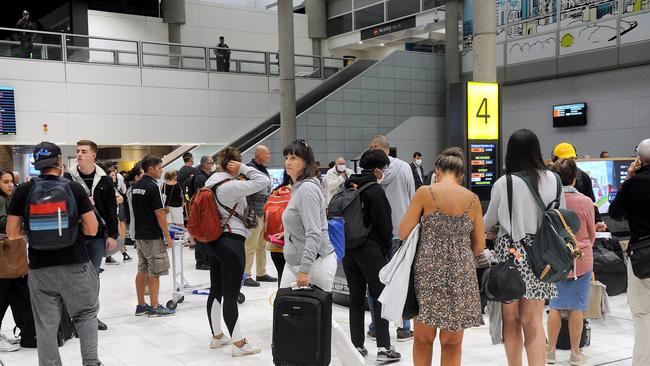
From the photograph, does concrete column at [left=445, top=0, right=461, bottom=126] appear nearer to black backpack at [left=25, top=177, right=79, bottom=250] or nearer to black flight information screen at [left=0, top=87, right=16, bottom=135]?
black flight information screen at [left=0, top=87, right=16, bottom=135]

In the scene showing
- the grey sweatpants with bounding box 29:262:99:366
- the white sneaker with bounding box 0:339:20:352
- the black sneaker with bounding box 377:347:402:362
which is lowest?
the white sneaker with bounding box 0:339:20:352

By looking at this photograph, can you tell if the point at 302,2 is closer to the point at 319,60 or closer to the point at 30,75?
the point at 319,60

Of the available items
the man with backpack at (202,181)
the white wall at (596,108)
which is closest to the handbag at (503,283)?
the man with backpack at (202,181)

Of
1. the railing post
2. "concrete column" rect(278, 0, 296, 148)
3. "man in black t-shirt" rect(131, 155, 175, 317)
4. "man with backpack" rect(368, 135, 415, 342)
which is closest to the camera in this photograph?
"man with backpack" rect(368, 135, 415, 342)

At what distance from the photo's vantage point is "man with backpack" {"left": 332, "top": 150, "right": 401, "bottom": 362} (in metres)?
4.57

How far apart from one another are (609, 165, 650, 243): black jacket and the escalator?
45.0 feet

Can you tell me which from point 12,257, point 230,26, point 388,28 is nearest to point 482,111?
point 12,257

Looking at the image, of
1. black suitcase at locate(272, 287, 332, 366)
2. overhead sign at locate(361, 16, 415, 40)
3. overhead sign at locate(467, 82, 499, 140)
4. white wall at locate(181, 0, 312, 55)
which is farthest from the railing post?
black suitcase at locate(272, 287, 332, 366)

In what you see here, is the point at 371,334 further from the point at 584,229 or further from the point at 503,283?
the point at 503,283

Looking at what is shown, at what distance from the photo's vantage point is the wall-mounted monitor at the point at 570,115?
1602 cm

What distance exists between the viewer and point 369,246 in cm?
458

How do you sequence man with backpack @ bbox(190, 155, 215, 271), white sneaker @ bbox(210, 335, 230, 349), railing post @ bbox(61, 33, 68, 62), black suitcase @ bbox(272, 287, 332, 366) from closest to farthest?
black suitcase @ bbox(272, 287, 332, 366) → white sneaker @ bbox(210, 335, 230, 349) → man with backpack @ bbox(190, 155, 215, 271) → railing post @ bbox(61, 33, 68, 62)

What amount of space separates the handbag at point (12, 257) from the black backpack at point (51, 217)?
1431 mm

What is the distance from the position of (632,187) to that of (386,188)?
2.08m
